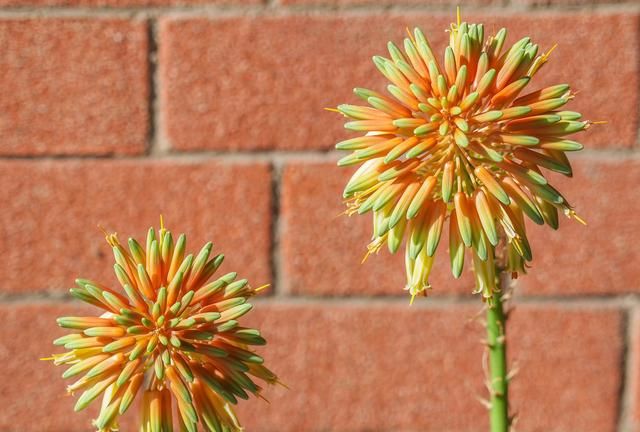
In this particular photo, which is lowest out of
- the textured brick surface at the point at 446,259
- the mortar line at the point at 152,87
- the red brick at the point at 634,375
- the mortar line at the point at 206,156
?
the red brick at the point at 634,375

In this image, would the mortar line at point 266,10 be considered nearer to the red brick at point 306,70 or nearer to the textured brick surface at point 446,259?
the red brick at point 306,70

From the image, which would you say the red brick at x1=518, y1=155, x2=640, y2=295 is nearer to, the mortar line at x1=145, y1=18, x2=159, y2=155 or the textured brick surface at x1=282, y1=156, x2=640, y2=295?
the textured brick surface at x1=282, y1=156, x2=640, y2=295

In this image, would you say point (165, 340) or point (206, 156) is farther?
point (206, 156)

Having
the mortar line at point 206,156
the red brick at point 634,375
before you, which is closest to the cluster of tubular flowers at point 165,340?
the mortar line at point 206,156

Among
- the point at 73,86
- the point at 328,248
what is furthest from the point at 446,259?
the point at 73,86

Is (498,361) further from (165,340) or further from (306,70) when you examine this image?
(306,70)

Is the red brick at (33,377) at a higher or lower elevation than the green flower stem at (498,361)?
lower

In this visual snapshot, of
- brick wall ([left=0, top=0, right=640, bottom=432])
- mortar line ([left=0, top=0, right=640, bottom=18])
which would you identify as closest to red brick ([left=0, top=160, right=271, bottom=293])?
brick wall ([left=0, top=0, right=640, bottom=432])
